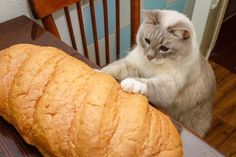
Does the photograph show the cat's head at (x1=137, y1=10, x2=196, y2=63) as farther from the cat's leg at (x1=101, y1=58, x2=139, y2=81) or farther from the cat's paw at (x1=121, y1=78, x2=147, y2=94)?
the cat's paw at (x1=121, y1=78, x2=147, y2=94)

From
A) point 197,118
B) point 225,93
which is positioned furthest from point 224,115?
point 197,118

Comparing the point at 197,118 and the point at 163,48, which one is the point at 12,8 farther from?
the point at 197,118

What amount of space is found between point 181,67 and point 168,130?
44 centimetres

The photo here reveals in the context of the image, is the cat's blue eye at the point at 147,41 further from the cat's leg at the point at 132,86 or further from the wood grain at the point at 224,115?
the wood grain at the point at 224,115

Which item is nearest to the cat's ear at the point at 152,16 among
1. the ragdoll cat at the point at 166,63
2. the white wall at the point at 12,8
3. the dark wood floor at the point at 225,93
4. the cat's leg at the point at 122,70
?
the ragdoll cat at the point at 166,63

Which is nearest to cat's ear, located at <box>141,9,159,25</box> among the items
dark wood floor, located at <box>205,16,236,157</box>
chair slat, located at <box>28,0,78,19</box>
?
chair slat, located at <box>28,0,78,19</box>

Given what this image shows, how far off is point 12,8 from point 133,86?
1.57 feet

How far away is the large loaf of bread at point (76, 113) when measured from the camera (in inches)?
20.8

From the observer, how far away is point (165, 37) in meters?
0.93

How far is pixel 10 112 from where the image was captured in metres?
0.60

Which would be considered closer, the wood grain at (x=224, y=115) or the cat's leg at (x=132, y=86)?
the cat's leg at (x=132, y=86)

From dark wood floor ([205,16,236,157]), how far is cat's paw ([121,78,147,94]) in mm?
811

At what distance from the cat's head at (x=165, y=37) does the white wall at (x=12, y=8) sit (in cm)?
38

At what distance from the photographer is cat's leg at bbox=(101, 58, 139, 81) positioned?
943mm
